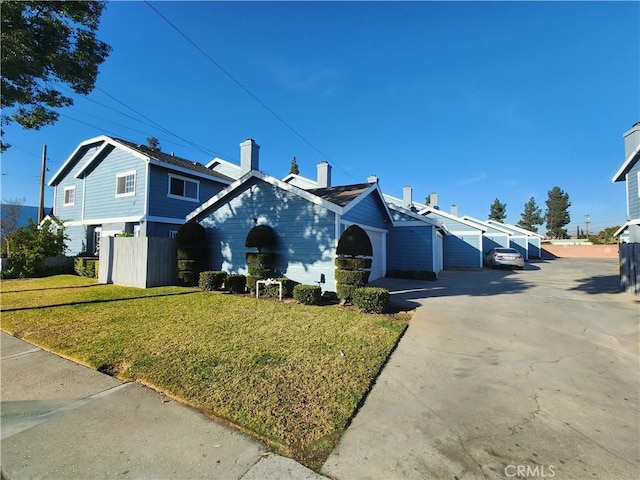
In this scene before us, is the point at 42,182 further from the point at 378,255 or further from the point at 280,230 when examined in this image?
the point at 378,255

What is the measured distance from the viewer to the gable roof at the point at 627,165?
13.0 metres

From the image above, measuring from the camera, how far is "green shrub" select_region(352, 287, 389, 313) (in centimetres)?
722

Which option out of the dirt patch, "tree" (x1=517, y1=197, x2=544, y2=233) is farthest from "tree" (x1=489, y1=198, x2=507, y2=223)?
the dirt patch

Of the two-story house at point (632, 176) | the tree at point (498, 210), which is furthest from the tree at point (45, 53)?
the tree at point (498, 210)

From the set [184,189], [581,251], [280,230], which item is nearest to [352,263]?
[280,230]

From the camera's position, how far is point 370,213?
13.1 m

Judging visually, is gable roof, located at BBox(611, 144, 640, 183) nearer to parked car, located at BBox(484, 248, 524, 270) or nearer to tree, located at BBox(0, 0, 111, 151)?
parked car, located at BBox(484, 248, 524, 270)

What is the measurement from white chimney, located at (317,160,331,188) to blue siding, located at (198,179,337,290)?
6.51 meters

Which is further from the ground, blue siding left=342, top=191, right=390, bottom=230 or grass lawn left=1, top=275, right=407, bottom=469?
blue siding left=342, top=191, right=390, bottom=230

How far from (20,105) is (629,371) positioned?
15.7m

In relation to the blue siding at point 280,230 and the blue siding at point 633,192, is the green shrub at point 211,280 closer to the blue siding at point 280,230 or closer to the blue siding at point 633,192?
the blue siding at point 280,230

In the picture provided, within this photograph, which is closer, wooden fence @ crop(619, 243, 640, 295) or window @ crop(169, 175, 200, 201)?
wooden fence @ crop(619, 243, 640, 295)

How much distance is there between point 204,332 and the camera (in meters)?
5.66

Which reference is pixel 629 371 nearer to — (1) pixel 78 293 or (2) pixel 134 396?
(2) pixel 134 396
